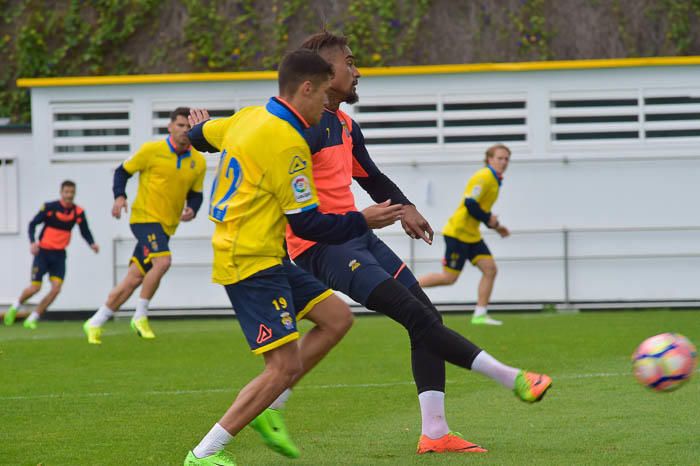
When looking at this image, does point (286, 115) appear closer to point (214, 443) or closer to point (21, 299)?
point (214, 443)

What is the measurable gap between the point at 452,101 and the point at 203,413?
12.0 meters

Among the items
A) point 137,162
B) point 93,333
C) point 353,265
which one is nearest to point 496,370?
point 353,265

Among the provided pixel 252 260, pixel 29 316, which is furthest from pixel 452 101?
pixel 252 260

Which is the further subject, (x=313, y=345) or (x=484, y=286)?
(x=484, y=286)

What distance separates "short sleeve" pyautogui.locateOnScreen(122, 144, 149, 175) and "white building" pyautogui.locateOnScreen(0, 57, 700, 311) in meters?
5.84

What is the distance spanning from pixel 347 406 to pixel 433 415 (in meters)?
1.97

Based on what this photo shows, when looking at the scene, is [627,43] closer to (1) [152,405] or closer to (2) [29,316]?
(2) [29,316]

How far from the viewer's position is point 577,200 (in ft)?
63.7

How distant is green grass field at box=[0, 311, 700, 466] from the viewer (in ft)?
21.8

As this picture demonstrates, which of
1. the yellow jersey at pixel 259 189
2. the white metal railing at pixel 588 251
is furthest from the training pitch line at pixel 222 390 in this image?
the white metal railing at pixel 588 251

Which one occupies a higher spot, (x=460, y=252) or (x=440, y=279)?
(x=460, y=252)

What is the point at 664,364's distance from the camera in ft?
20.6

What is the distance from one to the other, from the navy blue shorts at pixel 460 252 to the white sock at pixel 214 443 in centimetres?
994

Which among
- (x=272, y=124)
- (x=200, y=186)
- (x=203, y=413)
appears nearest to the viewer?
(x=272, y=124)
